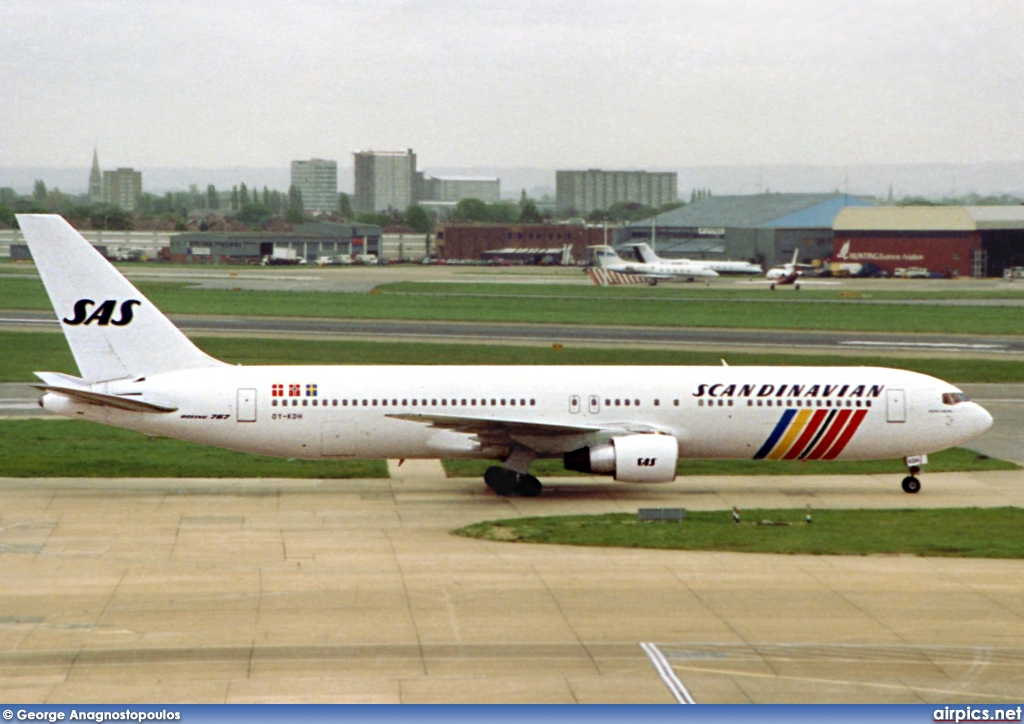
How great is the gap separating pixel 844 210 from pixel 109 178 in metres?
110

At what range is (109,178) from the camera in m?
192

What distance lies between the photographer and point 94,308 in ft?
109

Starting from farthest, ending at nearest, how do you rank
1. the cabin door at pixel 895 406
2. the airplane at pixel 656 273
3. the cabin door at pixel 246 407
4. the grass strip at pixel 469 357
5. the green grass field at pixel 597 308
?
1. the airplane at pixel 656 273
2. the green grass field at pixel 597 308
3. the grass strip at pixel 469 357
4. the cabin door at pixel 895 406
5. the cabin door at pixel 246 407

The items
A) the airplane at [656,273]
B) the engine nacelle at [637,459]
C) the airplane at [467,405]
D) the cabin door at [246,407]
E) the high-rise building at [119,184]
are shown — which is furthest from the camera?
the high-rise building at [119,184]

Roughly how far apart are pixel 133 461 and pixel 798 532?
19.9 metres

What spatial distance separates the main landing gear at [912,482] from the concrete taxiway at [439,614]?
835cm

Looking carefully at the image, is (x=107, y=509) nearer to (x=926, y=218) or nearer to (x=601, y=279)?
(x=601, y=279)

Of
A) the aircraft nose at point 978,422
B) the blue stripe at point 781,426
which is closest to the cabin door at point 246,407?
the blue stripe at point 781,426

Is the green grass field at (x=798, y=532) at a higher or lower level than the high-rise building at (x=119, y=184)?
lower

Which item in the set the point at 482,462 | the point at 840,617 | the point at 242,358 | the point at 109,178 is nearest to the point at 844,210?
the point at 109,178

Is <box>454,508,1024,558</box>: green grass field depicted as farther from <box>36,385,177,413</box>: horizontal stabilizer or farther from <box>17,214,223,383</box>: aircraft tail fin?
<box>17,214,223,383</box>: aircraft tail fin

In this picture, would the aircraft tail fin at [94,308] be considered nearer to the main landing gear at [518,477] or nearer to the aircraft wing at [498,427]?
the aircraft wing at [498,427]

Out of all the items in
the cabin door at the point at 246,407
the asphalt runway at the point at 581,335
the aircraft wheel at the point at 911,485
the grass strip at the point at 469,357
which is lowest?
the aircraft wheel at the point at 911,485

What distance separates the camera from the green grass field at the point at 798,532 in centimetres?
2709
